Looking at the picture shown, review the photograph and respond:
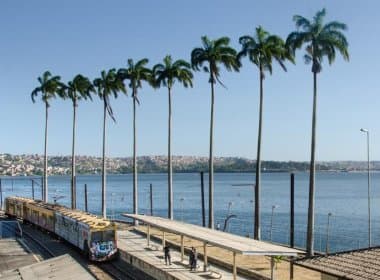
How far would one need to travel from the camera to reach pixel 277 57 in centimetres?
4709

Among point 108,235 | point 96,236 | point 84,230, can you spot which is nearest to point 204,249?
point 108,235

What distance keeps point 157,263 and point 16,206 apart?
46.8 m

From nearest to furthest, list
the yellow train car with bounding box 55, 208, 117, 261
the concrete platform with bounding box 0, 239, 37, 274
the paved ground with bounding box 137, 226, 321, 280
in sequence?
the paved ground with bounding box 137, 226, 321, 280 < the yellow train car with bounding box 55, 208, 117, 261 < the concrete platform with bounding box 0, 239, 37, 274

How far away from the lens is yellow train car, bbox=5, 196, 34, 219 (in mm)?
76238

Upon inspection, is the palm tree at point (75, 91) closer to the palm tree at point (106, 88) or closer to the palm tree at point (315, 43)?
the palm tree at point (106, 88)

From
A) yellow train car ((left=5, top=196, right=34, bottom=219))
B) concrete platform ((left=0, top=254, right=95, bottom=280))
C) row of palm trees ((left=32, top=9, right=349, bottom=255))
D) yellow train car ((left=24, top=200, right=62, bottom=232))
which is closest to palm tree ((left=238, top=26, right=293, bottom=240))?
row of palm trees ((left=32, top=9, right=349, bottom=255))

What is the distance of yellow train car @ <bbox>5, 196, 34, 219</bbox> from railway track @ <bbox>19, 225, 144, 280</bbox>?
184 inches

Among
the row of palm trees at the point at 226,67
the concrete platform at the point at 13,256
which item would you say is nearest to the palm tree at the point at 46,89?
the row of palm trees at the point at 226,67

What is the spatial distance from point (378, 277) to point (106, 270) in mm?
24712

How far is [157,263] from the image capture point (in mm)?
39031

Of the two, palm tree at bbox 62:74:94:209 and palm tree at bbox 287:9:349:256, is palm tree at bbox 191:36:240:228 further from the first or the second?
palm tree at bbox 62:74:94:209

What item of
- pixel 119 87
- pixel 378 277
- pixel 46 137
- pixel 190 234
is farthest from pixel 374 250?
pixel 46 137

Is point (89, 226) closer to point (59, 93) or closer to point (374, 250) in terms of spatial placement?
point (374, 250)

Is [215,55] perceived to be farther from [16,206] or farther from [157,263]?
[16,206]
